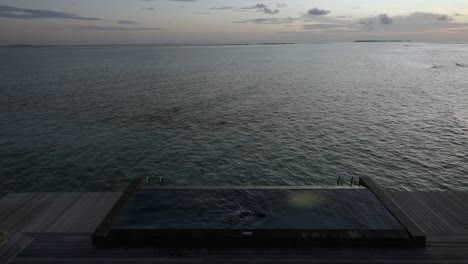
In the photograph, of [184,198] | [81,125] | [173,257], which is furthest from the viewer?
[81,125]

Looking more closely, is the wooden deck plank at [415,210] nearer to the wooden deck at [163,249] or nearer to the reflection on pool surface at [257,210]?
the wooden deck at [163,249]

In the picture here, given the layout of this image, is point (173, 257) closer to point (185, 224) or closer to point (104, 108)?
point (185, 224)

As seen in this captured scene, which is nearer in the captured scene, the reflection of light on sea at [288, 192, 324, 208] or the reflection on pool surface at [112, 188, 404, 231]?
the reflection on pool surface at [112, 188, 404, 231]

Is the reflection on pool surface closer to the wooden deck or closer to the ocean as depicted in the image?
the wooden deck

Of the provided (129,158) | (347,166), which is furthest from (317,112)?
(129,158)

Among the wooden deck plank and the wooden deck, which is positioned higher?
the wooden deck

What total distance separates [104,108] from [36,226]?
5580 centimetres

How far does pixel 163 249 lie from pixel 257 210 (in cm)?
→ 652

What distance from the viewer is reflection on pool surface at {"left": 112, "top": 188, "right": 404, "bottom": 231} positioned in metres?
18.9

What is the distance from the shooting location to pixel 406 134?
54.2 m

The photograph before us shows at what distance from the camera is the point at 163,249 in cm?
1752

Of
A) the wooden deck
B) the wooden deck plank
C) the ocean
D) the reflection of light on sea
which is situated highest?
the reflection of light on sea

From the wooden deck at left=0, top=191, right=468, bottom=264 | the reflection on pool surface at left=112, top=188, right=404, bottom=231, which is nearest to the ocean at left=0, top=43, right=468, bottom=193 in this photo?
the wooden deck at left=0, top=191, right=468, bottom=264

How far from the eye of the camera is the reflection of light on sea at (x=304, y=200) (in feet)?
70.4
